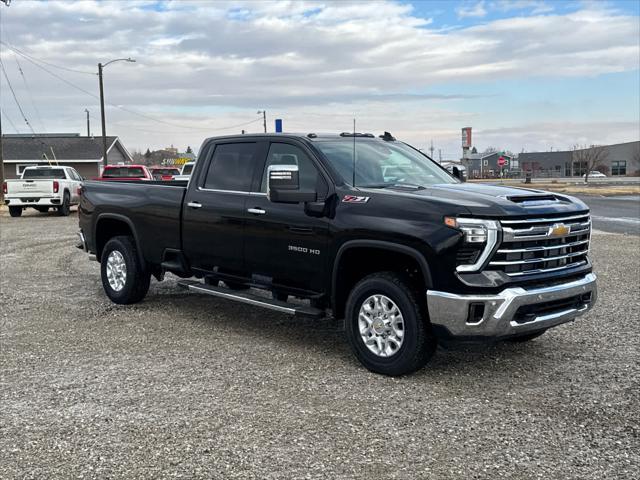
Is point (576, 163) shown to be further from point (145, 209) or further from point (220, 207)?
point (220, 207)

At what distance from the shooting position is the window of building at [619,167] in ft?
375

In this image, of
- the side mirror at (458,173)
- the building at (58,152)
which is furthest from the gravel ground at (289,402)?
the building at (58,152)

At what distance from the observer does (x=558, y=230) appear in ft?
17.3

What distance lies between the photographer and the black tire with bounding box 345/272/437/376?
17.1 feet

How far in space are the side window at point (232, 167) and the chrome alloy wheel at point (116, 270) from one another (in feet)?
5.65

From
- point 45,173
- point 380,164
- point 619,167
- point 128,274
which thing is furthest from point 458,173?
point 619,167

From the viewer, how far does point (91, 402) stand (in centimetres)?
491

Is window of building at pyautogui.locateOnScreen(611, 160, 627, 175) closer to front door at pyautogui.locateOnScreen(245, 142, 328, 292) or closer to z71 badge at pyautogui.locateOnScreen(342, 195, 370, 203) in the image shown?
front door at pyautogui.locateOnScreen(245, 142, 328, 292)

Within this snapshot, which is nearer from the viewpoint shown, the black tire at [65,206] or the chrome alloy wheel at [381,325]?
the chrome alloy wheel at [381,325]

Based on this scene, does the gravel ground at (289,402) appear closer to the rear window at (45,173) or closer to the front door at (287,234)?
the front door at (287,234)

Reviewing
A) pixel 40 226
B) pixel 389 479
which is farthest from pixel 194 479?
pixel 40 226

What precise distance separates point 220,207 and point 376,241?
2071mm

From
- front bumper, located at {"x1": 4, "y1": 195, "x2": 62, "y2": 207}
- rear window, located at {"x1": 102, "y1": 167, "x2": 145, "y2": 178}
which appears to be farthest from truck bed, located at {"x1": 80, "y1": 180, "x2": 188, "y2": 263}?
rear window, located at {"x1": 102, "y1": 167, "x2": 145, "y2": 178}

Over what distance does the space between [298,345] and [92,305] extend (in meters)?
3.19
